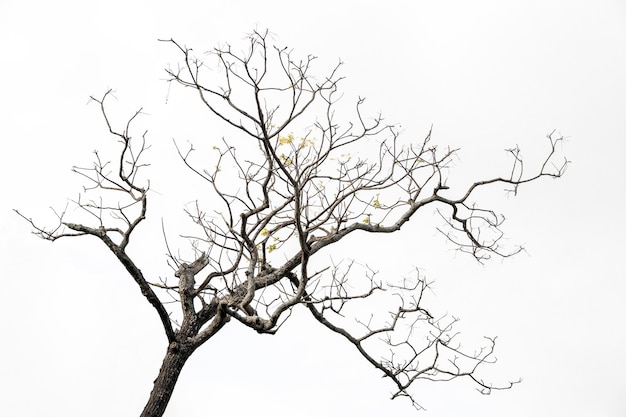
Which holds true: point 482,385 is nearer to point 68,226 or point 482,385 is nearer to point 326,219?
point 326,219

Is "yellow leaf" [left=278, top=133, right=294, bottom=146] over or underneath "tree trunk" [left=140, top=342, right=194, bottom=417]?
over

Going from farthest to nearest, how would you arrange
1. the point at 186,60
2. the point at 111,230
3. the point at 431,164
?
the point at 431,164
the point at 111,230
the point at 186,60

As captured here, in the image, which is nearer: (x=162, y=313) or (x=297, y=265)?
(x=162, y=313)

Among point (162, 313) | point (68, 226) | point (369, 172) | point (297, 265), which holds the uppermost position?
point (369, 172)

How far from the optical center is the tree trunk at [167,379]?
6.21 metres

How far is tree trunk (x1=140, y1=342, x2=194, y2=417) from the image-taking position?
6215 mm

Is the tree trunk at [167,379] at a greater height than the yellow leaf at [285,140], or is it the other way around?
the yellow leaf at [285,140]

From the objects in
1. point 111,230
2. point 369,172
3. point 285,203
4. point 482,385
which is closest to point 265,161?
point 285,203

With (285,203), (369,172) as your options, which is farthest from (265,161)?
(369,172)

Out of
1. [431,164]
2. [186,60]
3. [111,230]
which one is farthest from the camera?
[431,164]

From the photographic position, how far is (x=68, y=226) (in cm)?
653

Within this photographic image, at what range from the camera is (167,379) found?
6285 millimetres

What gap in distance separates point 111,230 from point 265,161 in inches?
56.8

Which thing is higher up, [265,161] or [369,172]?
[369,172]
